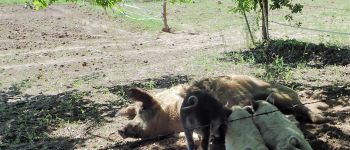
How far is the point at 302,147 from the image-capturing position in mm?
4469

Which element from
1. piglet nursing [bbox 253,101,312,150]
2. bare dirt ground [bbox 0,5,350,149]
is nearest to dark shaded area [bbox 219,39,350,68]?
bare dirt ground [bbox 0,5,350,149]

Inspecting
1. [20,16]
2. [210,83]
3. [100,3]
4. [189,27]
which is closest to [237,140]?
[210,83]

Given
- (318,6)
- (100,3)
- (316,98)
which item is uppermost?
(100,3)

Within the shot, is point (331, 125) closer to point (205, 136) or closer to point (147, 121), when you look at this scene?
point (205, 136)

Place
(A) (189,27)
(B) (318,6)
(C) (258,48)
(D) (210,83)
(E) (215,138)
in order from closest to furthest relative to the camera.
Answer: (E) (215,138), (D) (210,83), (C) (258,48), (A) (189,27), (B) (318,6)

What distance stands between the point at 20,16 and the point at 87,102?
16914 mm

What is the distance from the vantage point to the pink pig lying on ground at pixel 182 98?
6.70 metres

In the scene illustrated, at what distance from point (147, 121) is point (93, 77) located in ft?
20.5

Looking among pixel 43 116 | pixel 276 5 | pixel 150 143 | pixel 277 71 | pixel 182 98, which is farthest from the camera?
pixel 276 5

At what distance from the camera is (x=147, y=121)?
705 cm

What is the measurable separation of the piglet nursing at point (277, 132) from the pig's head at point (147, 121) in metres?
2.00

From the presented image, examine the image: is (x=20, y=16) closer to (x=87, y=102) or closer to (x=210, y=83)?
(x=87, y=102)

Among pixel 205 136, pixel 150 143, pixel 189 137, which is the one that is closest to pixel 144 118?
pixel 150 143

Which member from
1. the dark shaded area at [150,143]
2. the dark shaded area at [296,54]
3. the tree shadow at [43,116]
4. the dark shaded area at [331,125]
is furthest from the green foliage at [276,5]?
the dark shaded area at [150,143]
